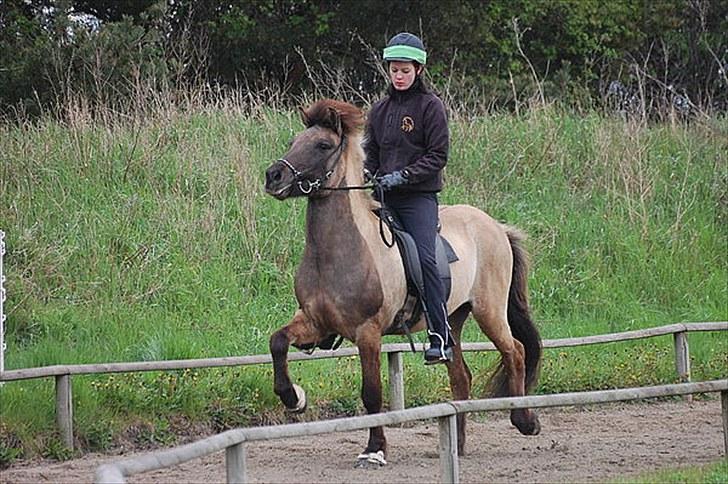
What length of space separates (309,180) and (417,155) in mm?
839

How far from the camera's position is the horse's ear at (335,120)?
748 centimetres

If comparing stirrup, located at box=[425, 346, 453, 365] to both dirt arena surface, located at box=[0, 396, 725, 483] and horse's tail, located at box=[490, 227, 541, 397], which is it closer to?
dirt arena surface, located at box=[0, 396, 725, 483]

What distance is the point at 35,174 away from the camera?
12641 mm

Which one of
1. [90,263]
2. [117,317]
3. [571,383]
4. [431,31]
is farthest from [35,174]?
[431,31]

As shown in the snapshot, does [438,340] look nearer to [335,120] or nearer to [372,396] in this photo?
[372,396]

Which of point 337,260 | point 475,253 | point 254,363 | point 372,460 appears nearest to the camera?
point 337,260

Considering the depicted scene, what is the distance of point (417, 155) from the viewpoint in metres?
7.71

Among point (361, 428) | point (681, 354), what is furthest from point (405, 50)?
point (681, 354)

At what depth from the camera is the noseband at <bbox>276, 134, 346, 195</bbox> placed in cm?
716

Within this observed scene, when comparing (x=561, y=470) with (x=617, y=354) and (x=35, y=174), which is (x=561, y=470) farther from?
(x=35, y=174)

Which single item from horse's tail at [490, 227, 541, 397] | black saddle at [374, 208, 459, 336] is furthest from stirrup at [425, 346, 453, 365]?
horse's tail at [490, 227, 541, 397]

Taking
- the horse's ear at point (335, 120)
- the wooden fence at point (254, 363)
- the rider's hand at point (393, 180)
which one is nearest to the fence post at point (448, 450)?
the rider's hand at point (393, 180)

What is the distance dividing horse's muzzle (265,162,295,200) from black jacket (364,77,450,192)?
837 mm

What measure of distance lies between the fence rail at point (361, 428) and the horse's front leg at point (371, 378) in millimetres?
→ 910
